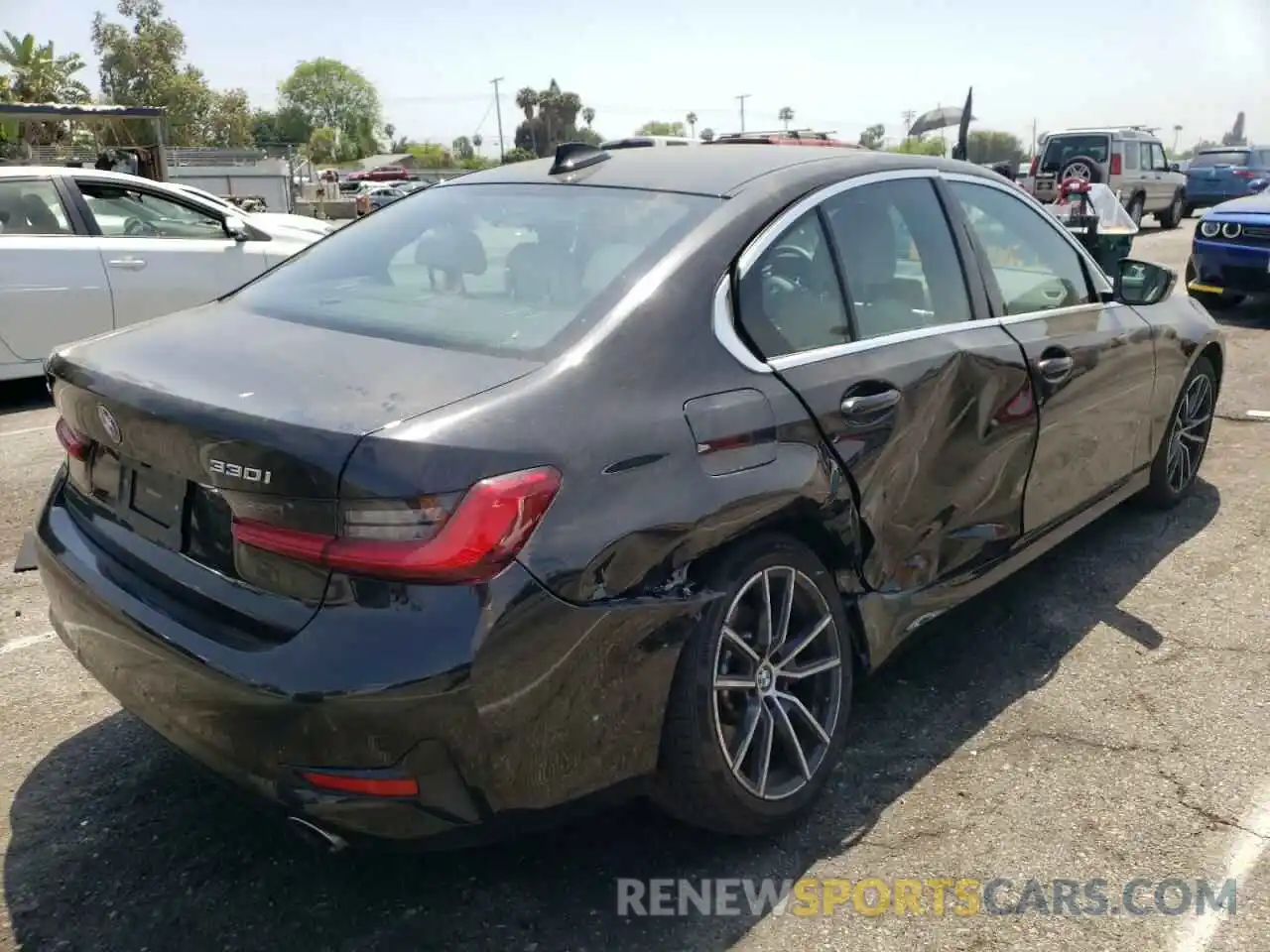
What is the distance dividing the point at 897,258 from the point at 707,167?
24.0 inches

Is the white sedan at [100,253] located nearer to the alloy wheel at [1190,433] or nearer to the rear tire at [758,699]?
the alloy wheel at [1190,433]

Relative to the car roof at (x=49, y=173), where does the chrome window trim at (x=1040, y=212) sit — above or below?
below

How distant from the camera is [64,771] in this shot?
2852mm

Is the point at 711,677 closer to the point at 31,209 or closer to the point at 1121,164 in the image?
the point at 31,209

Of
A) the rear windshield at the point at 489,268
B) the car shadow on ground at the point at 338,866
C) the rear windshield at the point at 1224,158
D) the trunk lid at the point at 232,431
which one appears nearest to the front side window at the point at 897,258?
the rear windshield at the point at 489,268

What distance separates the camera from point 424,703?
75.6 inches

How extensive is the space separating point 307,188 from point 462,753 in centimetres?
3562

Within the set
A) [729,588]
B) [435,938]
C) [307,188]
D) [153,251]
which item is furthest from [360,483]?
[307,188]

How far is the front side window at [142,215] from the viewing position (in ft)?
23.5

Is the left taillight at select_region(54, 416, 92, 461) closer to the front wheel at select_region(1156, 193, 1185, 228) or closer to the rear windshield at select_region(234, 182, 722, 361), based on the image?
the rear windshield at select_region(234, 182, 722, 361)

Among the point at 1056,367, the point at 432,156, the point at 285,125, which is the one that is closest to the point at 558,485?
the point at 1056,367

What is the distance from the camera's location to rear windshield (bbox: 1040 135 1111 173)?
20234 mm

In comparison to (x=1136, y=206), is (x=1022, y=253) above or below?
above

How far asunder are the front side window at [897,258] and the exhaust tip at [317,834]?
1770mm
